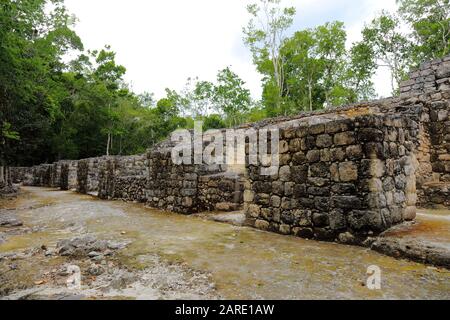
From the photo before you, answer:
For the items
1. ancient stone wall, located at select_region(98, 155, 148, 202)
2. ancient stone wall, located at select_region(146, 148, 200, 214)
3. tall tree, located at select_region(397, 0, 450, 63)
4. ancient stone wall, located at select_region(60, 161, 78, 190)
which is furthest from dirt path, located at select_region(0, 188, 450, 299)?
tall tree, located at select_region(397, 0, 450, 63)

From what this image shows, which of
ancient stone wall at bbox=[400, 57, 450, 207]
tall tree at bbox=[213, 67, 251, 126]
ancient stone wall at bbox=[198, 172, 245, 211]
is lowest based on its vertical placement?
ancient stone wall at bbox=[198, 172, 245, 211]

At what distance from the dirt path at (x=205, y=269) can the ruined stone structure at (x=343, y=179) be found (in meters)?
0.42

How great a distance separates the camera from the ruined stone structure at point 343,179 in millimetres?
4086

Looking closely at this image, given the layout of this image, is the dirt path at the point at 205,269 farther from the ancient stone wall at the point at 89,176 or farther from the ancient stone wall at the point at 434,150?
the ancient stone wall at the point at 89,176

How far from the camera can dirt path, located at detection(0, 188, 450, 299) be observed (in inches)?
99.7

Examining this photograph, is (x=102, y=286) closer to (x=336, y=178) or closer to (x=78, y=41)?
(x=336, y=178)

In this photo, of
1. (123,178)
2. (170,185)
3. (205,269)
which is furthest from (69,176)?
(205,269)

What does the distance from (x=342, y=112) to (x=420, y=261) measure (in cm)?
824

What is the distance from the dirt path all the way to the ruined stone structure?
422 mm

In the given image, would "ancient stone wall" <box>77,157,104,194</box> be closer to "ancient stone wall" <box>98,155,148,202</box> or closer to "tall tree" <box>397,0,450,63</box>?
"ancient stone wall" <box>98,155,148,202</box>

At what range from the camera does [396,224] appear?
4238 millimetres

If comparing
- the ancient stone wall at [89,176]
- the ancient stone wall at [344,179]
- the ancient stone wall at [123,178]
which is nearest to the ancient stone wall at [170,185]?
the ancient stone wall at [123,178]
